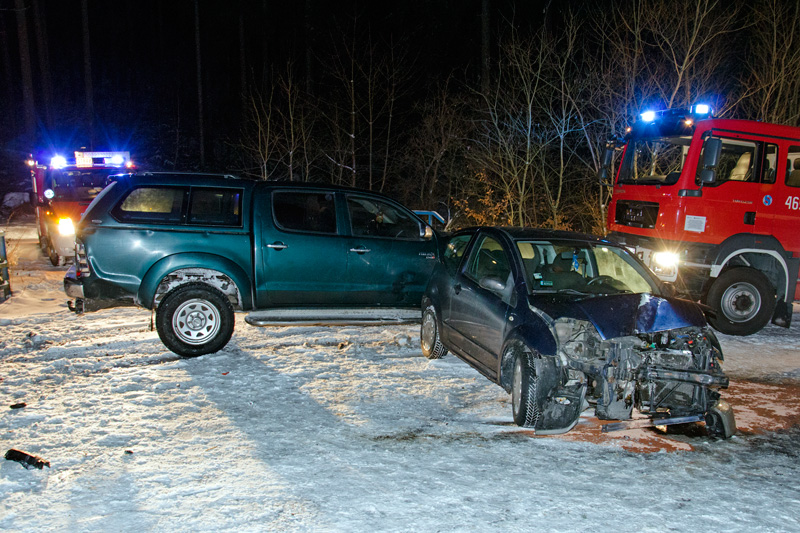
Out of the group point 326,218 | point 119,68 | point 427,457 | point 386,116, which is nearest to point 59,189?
point 326,218

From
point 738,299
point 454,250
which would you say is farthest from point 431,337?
point 738,299

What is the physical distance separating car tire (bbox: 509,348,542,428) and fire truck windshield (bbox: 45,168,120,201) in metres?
11.7

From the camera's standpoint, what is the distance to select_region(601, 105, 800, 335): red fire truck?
8.12m

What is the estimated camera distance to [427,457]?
4.21 meters

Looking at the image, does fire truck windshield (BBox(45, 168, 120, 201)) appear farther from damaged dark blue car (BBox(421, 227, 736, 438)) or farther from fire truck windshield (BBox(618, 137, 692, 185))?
damaged dark blue car (BBox(421, 227, 736, 438))

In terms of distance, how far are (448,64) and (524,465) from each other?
27.3 meters

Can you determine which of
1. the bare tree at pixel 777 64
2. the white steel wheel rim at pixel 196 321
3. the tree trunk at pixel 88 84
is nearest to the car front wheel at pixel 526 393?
the white steel wheel rim at pixel 196 321

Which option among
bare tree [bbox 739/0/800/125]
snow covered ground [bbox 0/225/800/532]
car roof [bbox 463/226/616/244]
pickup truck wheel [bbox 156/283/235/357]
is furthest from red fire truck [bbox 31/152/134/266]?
bare tree [bbox 739/0/800/125]

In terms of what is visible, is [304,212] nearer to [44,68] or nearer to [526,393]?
[526,393]

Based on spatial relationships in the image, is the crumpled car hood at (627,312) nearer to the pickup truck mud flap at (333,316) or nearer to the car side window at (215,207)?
the pickup truck mud flap at (333,316)

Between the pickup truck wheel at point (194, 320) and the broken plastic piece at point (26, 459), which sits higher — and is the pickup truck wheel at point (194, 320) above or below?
above

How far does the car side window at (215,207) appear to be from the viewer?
684 centimetres

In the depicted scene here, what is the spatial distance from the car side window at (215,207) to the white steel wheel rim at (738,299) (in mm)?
6697

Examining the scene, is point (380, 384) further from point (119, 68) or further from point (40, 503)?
point (119, 68)
